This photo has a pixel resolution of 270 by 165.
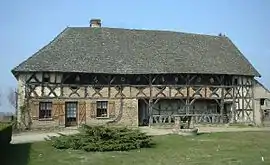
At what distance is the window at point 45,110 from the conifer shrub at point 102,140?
12518 mm

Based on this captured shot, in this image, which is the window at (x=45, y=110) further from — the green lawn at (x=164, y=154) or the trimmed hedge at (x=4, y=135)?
the trimmed hedge at (x=4, y=135)

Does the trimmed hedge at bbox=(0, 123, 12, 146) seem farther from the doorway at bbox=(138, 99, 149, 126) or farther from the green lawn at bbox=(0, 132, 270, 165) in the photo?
the doorway at bbox=(138, 99, 149, 126)

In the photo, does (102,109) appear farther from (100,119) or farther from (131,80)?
(131,80)

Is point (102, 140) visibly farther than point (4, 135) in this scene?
Yes

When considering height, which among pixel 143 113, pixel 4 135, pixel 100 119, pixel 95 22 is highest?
pixel 95 22

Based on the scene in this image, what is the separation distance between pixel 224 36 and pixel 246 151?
26232 millimetres

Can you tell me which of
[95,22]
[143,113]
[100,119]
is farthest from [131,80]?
[95,22]

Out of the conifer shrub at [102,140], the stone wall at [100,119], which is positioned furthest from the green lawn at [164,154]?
the stone wall at [100,119]

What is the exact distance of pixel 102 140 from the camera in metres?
18.7

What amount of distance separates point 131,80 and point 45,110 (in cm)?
763

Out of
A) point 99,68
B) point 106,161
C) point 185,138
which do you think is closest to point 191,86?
point 99,68

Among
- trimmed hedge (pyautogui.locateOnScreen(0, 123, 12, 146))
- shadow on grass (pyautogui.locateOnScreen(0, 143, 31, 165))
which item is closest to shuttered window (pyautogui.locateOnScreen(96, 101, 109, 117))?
shadow on grass (pyautogui.locateOnScreen(0, 143, 31, 165))

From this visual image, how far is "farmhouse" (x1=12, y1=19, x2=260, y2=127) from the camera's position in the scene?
104 feet

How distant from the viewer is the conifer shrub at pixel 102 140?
18312mm
